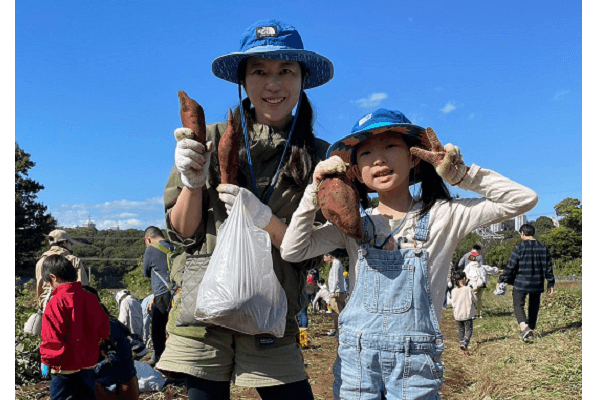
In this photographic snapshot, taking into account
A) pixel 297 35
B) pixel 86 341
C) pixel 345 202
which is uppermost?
pixel 297 35

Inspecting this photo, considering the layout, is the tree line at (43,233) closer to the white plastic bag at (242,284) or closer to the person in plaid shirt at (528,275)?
the person in plaid shirt at (528,275)

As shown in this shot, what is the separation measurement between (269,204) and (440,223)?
670 millimetres

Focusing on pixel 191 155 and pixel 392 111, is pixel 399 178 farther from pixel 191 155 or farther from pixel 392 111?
pixel 191 155

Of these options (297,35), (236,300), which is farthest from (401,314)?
(297,35)

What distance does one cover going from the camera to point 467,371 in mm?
5766

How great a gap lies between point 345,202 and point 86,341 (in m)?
2.83

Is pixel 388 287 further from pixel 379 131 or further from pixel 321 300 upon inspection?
pixel 321 300

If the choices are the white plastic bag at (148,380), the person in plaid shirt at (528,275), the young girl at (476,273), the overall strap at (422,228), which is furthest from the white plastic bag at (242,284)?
the young girl at (476,273)

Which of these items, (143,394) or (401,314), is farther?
(143,394)

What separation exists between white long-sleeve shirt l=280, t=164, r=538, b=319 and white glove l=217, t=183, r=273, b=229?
0.41 feet

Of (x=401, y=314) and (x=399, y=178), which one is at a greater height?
(x=399, y=178)

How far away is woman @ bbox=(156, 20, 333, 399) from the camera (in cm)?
184

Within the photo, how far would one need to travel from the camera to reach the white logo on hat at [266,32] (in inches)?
76.8

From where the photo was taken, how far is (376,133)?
74.2 inches
